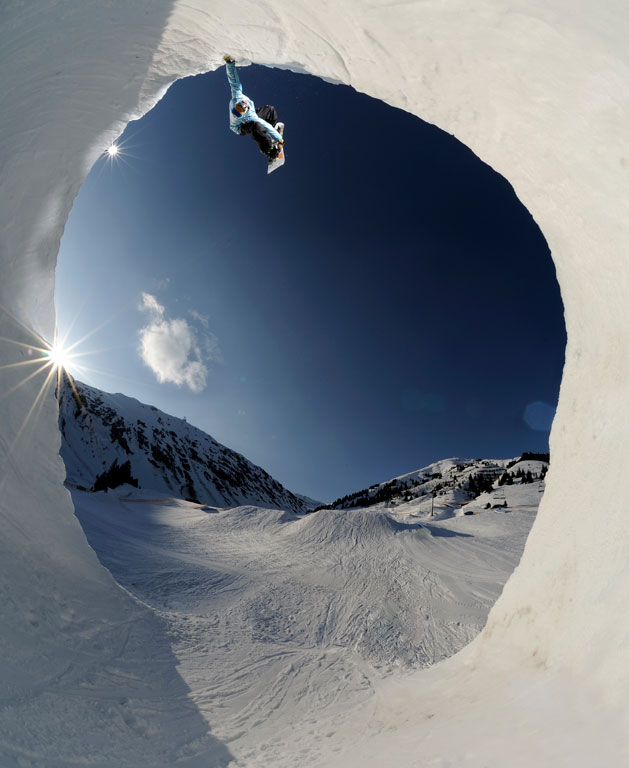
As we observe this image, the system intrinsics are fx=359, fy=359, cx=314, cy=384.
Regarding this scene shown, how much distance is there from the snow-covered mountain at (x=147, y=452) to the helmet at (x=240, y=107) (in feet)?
140

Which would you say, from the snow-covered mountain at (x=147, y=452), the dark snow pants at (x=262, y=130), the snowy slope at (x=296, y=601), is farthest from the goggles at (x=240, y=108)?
the snow-covered mountain at (x=147, y=452)

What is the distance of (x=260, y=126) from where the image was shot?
264 inches

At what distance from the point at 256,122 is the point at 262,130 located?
212 mm

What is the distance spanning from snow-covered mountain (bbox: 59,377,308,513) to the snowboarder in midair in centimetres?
4213

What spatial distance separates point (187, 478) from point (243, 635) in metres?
75.7

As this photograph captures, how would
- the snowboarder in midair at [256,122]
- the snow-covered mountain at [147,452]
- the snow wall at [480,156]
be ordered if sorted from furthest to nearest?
the snow-covered mountain at [147,452] → the snowboarder in midair at [256,122] → the snow wall at [480,156]

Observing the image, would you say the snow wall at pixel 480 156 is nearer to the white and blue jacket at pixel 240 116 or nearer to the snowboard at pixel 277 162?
the white and blue jacket at pixel 240 116

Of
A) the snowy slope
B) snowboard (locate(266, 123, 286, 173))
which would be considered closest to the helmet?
snowboard (locate(266, 123, 286, 173))

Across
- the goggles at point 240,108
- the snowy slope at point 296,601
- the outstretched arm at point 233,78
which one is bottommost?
the snowy slope at point 296,601

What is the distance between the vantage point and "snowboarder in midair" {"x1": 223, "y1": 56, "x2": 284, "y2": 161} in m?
6.18

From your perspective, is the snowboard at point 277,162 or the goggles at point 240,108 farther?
the snowboard at point 277,162

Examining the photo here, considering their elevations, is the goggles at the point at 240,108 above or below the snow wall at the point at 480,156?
above

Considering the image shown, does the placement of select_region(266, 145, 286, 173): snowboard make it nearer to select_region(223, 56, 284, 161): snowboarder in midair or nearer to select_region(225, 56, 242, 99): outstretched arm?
select_region(223, 56, 284, 161): snowboarder in midair

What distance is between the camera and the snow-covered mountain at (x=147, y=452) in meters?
62.5
